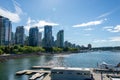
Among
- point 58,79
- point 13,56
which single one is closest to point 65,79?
point 58,79

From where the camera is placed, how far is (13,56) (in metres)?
185

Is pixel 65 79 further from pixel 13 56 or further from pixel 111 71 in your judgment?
pixel 13 56

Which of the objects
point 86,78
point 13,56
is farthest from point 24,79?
point 13,56

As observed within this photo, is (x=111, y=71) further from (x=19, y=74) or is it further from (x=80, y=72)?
(x=19, y=74)

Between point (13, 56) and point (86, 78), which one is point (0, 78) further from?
point (13, 56)

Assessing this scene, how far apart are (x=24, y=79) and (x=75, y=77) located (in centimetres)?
1869

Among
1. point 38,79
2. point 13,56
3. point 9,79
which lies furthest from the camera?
point 13,56

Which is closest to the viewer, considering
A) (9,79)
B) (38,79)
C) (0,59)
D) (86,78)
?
(86,78)

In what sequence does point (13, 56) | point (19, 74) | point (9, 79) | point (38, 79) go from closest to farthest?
point (38, 79) < point (9, 79) < point (19, 74) < point (13, 56)

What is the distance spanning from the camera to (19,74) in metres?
79.6

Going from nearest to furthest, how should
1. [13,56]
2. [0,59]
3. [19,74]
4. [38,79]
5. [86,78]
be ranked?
1. [86,78]
2. [38,79]
3. [19,74]
4. [0,59]
5. [13,56]

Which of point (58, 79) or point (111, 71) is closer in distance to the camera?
point (58, 79)

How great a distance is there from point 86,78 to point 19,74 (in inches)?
1161

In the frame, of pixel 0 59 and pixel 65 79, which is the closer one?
pixel 65 79
